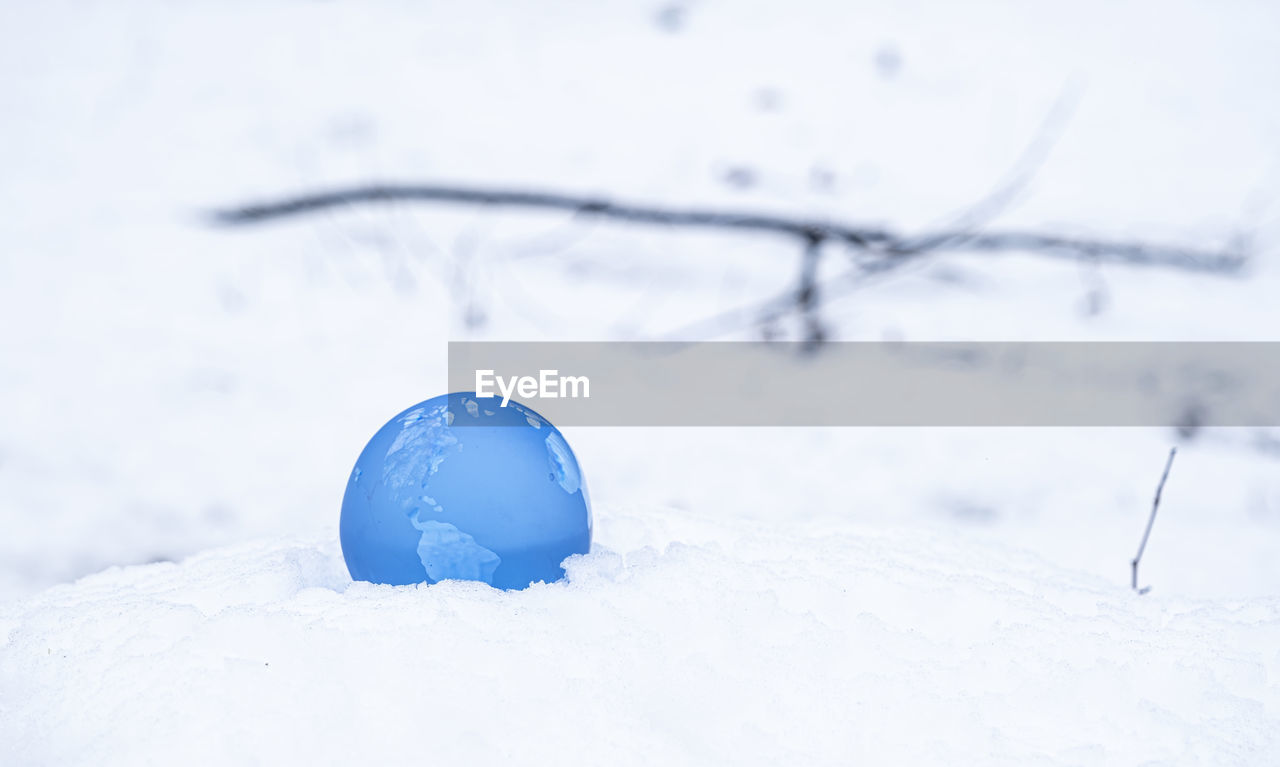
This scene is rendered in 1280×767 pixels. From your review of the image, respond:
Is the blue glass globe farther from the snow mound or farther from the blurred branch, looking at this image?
the blurred branch

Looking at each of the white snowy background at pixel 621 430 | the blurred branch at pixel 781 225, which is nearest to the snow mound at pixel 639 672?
the white snowy background at pixel 621 430

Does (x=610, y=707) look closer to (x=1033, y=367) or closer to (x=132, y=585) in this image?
(x=132, y=585)

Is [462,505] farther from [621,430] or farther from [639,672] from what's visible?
[621,430]

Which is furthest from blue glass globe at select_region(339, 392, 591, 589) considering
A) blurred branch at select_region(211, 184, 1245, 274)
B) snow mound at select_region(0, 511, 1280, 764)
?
blurred branch at select_region(211, 184, 1245, 274)

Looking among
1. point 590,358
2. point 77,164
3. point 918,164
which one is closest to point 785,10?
point 918,164

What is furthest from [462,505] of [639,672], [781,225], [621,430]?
[781,225]

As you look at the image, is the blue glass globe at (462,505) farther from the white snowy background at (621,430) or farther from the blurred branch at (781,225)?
the blurred branch at (781,225)
